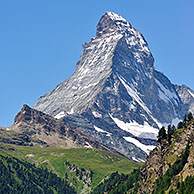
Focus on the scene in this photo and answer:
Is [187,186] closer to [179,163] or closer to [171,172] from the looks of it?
[171,172]

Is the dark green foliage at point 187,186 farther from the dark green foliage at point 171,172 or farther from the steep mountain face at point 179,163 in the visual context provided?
the dark green foliage at point 171,172

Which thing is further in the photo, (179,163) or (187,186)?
(179,163)

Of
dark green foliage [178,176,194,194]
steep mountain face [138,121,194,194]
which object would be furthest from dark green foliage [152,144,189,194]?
dark green foliage [178,176,194,194]

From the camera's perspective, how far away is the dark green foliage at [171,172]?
617ft

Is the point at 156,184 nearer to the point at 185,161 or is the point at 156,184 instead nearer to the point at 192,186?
the point at 185,161

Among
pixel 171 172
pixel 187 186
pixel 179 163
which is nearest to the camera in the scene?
pixel 187 186

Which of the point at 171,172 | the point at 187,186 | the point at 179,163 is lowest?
the point at 187,186

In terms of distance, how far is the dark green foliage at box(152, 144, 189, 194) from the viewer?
18796cm

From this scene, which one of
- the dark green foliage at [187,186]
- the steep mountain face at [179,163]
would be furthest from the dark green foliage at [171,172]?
the dark green foliage at [187,186]

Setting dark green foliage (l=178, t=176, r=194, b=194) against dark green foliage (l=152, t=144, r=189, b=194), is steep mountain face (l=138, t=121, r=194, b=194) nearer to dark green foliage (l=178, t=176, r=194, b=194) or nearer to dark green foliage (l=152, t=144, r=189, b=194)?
dark green foliage (l=152, t=144, r=189, b=194)

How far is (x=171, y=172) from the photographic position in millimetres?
190875

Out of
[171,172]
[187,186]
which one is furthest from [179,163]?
[187,186]

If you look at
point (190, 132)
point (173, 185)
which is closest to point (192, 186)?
point (173, 185)

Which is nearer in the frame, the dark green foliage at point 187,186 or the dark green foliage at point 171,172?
the dark green foliage at point 187,186
